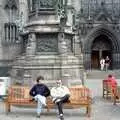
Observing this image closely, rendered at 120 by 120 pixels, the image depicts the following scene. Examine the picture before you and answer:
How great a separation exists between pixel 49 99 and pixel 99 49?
3683 cm

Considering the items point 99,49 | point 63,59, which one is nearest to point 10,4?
point 99,49

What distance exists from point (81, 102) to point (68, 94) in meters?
0.56

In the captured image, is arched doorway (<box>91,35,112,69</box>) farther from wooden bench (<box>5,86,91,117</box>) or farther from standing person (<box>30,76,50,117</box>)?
standing person (<box>30,76,50,117</box>)

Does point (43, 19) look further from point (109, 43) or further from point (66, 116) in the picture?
point (109, 43)

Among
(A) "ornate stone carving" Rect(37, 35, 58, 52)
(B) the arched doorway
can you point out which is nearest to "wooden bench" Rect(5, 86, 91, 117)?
(A) "ornate stone carving" Rect(37, 35, 58, 52)

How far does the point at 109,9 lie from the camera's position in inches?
1971

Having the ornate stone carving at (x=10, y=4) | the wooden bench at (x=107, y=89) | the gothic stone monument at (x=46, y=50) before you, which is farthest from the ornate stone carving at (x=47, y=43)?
the ornate stone carving at (x=10, y=4)

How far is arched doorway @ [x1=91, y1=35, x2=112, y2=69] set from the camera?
50.3m

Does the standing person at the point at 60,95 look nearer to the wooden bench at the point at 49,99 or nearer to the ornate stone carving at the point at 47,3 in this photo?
the wooden bench at the point at 49,99

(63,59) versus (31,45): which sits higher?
(31,45)

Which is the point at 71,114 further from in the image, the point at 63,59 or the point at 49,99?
the point at 63,59

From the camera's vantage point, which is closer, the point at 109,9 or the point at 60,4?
the point at 60,4

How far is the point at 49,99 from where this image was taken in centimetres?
1413

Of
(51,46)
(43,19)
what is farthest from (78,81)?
(43,19)
